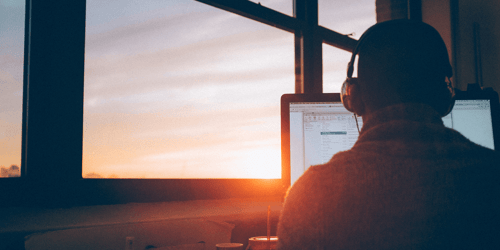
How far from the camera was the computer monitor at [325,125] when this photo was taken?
116 centimetres

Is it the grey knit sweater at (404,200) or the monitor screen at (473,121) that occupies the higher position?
the monitor screen at (473,121)

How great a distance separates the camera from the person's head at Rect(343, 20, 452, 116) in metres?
0.54

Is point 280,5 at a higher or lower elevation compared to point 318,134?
higher

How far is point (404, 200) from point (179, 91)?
3.95 feet

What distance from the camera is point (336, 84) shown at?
211 centimetres

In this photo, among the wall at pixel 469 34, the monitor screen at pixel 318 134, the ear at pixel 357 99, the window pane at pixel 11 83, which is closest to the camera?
the ear at pixel 357 99

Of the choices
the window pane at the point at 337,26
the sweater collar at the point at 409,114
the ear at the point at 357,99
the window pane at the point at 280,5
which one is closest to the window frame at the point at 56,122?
the ear at the point at 357,99

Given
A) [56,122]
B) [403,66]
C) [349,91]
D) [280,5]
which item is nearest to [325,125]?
[349,91]

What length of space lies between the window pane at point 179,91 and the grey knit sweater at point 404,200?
3.08 feet

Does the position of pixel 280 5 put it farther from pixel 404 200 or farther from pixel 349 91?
pixel 404 200

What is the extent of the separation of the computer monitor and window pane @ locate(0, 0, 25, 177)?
2.72 feet

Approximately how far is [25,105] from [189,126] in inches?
24.7

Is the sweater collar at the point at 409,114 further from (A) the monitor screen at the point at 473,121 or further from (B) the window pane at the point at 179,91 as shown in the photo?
(B) the window pane at the point at 179,91

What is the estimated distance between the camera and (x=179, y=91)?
1510 millimetres
